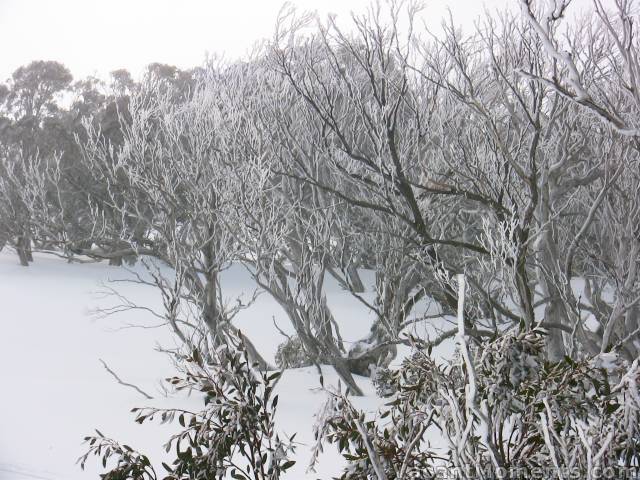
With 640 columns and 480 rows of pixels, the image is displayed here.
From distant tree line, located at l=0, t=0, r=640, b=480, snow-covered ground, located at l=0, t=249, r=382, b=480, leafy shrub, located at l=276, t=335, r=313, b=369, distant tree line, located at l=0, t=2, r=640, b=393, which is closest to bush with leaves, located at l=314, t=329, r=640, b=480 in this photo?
distant tree line, located at l=0, t=0, r=640, b=480

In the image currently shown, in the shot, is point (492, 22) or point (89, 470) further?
point (492, 22)

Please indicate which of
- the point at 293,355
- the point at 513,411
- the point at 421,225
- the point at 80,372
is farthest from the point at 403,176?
the point at 80,372

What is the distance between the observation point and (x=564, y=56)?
5.96 feet

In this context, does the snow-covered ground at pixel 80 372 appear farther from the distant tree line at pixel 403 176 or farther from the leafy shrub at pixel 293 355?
the distant tree line at pixel 403 176

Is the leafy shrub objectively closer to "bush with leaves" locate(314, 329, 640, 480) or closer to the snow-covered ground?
the snow-covered ground

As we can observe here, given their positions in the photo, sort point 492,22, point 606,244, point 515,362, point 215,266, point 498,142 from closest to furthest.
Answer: point 515,362, point 498,142, point 492,22, point 215,266, point 606,244

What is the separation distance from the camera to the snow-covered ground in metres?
5.37

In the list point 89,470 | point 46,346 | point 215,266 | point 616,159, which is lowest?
point 89,470

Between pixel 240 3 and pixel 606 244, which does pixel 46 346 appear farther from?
pixel 606 244

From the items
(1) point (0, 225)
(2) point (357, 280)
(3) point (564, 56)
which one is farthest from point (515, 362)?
(1) point (0, 225)

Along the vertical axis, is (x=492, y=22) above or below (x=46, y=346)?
above

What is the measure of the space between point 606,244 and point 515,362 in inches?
270

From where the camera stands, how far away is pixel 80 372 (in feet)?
27.8

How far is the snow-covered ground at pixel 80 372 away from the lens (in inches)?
211
